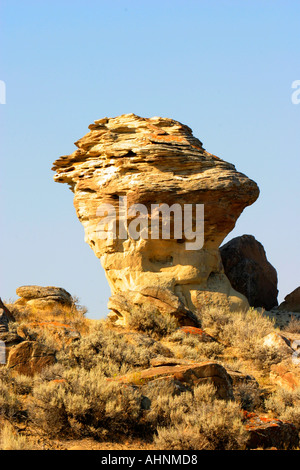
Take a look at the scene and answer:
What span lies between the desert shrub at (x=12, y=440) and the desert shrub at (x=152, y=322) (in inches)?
263

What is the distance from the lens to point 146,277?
18094 millimetres

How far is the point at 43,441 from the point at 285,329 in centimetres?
1197

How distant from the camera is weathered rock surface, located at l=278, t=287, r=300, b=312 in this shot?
21.8 m

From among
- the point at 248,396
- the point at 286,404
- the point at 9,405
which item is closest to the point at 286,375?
the point at 286,404

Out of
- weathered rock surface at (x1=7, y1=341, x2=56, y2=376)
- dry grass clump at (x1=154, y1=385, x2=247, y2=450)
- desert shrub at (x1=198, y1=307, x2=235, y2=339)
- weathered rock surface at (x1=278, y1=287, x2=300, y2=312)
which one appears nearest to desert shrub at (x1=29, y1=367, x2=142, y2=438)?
dry grass clump at (x1=154, y1=385, x2=247, y2=450)

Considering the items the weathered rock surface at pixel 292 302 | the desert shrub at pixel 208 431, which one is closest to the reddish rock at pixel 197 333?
the desert shrub at pixel 208 431

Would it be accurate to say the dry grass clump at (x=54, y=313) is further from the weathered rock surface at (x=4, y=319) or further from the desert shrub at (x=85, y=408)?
the desert shrub at (x=85, y=408)

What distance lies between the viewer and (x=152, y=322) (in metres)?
14.7

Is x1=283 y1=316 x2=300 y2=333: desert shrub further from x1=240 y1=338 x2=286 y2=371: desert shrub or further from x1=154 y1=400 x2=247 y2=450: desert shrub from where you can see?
x1=154 y1=400 x2=247 y2=450: desert shrub

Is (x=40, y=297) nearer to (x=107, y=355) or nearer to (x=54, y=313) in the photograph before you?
(x=54, y=313)

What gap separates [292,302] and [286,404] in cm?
1156

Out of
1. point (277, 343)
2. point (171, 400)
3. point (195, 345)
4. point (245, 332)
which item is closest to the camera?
point (171, 400)
